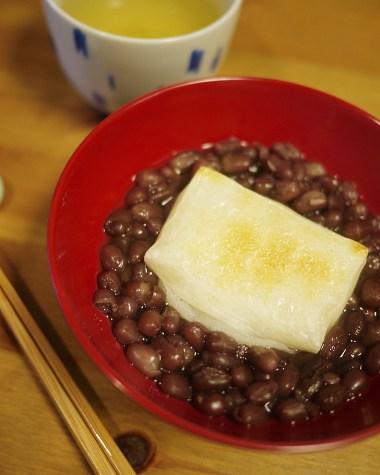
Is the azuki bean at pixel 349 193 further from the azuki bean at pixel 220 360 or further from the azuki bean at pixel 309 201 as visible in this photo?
the azuki bean at pixel 220 360

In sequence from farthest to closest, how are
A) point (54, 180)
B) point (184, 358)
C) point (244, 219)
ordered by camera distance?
point (54, 180) < point (244, 219) < point (184, 358)

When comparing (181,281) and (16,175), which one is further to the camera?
(16,175)

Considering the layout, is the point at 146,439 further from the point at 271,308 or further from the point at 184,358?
the point at 271,308

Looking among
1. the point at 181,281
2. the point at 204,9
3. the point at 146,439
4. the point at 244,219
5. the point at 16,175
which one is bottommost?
the point at 146,439

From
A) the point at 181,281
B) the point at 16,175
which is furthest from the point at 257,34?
the point at 181,281

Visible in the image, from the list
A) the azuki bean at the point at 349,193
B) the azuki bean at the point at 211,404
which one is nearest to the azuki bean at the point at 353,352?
the azuki bean at the point at 211,404

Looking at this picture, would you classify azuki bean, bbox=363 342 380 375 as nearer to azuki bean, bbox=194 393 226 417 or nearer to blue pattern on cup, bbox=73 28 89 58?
azuki bean, bbox=194 393 226 417

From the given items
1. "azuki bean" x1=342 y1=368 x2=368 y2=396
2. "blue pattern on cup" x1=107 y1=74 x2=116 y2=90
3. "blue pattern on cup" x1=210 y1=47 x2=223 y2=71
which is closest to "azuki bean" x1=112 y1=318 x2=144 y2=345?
"azuki bean" x1=342 y1=368 x2=368 y2=396
